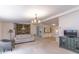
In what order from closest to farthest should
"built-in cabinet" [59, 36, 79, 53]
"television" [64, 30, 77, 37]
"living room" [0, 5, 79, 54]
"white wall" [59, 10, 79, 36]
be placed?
"living room" [0, 5, 79, 54]
"white wall" [59, 10, 79, 36]
"built-in cabinet" [59, 36, 79, 53]
"television" [64, 30, 77, 37]

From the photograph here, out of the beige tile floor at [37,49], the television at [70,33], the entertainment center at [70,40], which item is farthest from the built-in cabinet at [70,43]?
the beige tile floor at [37,49]

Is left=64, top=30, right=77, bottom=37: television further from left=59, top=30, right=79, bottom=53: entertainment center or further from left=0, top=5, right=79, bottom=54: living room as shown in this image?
left=0, top=5, right=79, bottom=54: living room

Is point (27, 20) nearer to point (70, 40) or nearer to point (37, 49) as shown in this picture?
point (37, 49)

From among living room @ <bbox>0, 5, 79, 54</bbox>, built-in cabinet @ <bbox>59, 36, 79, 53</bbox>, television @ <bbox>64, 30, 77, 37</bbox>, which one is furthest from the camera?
television @ <bbox>64, 30, 77, 37</bbox>

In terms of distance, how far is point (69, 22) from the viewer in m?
4.40

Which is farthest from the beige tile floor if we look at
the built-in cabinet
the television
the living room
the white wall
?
the white wall

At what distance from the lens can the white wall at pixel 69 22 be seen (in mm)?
3963

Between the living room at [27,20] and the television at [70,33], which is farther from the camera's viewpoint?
the television at [70,33]

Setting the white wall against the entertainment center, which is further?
the entertainment center

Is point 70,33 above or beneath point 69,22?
beneath

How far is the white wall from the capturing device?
396 cm

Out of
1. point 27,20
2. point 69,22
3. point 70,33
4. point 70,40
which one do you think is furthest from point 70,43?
point 27,20

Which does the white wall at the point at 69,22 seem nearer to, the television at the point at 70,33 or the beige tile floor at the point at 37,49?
the television at the point at 70,33
